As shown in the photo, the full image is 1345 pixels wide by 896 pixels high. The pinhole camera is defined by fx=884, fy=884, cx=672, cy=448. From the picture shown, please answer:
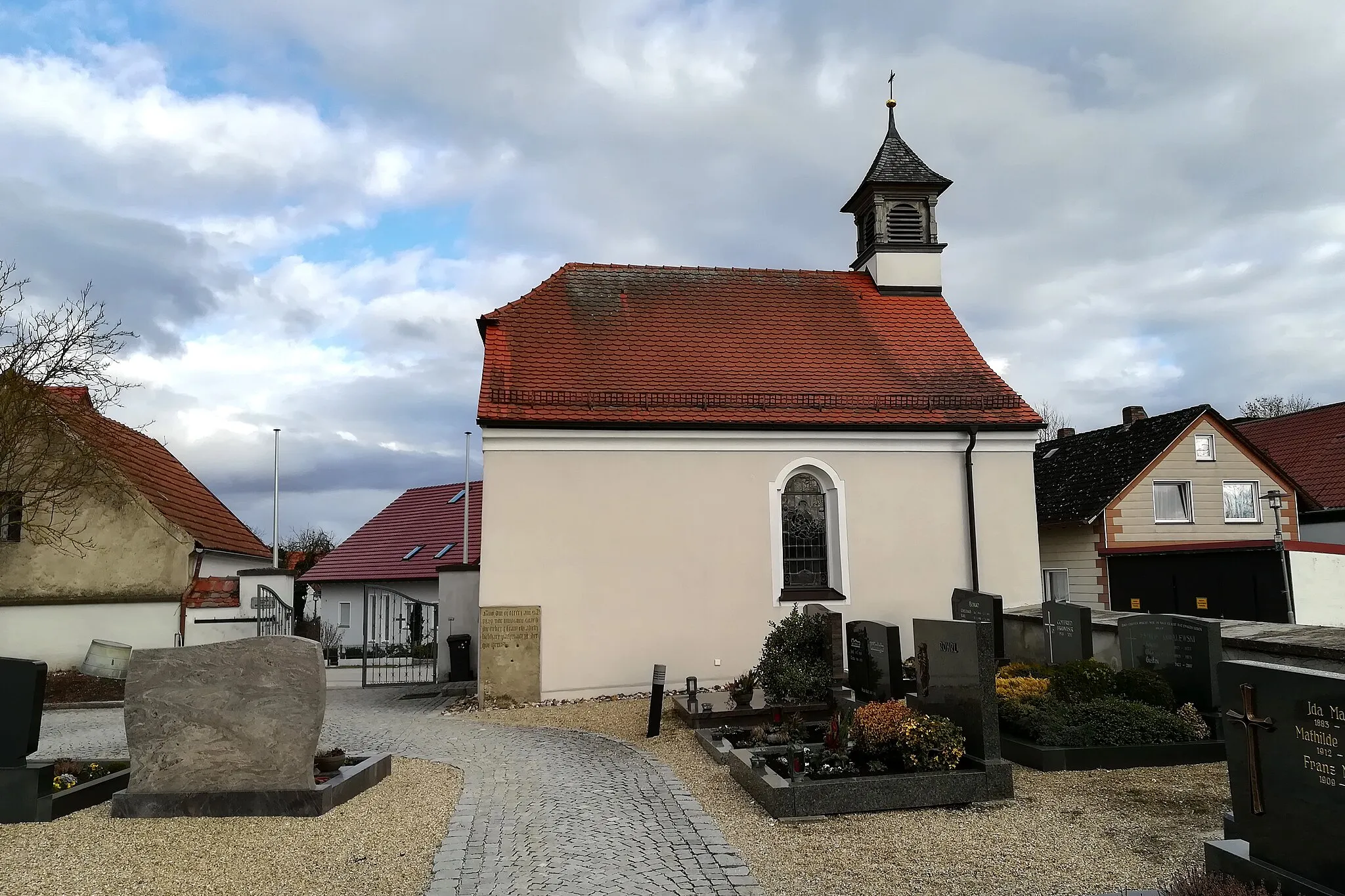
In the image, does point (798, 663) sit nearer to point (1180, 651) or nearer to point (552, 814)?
point (1180, 651)

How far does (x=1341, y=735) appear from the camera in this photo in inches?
173

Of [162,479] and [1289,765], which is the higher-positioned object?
[162,479]

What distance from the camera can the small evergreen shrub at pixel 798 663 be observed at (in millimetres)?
11602

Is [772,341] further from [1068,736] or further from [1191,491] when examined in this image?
[1191,491]

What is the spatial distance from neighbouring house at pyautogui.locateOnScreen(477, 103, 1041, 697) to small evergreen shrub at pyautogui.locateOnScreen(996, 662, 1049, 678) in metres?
4.18

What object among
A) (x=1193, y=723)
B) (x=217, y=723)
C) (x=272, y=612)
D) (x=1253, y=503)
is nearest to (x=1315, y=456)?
(x=1253, y=503)

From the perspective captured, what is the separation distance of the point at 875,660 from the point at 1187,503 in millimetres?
16858

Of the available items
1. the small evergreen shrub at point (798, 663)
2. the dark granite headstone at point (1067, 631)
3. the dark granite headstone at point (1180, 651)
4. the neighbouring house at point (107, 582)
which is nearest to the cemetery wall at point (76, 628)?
the neighbouring house at point (107, 582)

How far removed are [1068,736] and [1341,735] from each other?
4803mm

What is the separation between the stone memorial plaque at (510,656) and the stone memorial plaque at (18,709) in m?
7.15

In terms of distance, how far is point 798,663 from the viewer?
11883 mm

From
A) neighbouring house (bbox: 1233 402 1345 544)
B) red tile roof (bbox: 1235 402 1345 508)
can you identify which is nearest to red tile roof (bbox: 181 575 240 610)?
red tile roof (bbox: 1235 402 1345 508)

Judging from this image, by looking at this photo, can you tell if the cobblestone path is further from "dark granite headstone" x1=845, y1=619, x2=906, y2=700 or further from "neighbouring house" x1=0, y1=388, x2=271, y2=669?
"neighbouring house" x1=0, y1=388, x2=271, y2=669

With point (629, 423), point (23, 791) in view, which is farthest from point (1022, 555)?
point (23, 791)
